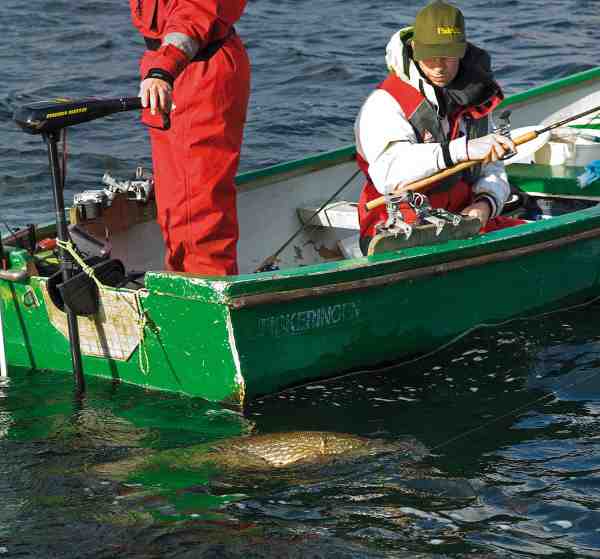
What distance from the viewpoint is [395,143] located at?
6430 millimetres

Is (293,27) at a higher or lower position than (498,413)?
higher

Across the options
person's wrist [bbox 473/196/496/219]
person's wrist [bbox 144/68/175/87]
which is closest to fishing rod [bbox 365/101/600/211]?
person's wrist [bbox 473/196/496/219]

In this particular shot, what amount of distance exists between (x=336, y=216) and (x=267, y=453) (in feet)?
8.84

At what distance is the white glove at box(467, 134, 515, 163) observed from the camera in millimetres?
6270

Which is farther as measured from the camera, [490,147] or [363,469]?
[490,147]

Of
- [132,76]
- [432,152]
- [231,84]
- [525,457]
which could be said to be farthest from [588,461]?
[132,76]

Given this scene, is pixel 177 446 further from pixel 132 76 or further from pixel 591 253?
pixel 132 76

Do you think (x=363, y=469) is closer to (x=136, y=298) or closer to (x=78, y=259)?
(x=136, y=298)

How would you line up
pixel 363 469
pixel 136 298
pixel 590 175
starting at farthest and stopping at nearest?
pixel 590 175 < pixel 136 298 < pixel 363 469

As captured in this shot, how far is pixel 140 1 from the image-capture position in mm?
5992

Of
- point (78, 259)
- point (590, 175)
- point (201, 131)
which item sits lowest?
point (590, 175)

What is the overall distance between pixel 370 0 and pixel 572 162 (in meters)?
10.9

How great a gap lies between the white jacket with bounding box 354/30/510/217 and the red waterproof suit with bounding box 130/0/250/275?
85cm

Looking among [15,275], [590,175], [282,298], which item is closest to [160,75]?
[282,298]
